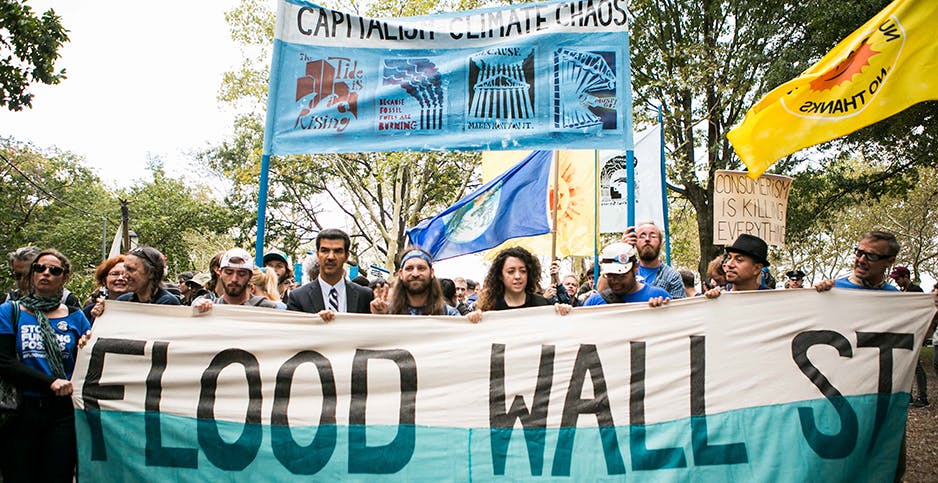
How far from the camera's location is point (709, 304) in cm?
411

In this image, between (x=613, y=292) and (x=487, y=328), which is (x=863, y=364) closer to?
(x=613, y=292)

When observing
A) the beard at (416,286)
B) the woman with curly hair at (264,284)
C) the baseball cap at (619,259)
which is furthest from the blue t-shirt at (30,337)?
the baseball cap at (619,259)

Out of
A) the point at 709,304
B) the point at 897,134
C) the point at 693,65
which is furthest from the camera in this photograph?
the point at 693,65

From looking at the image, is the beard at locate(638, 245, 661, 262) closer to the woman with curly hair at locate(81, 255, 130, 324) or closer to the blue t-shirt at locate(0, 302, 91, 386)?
the woman with curly hair at locate(81, 255, 130, 324)

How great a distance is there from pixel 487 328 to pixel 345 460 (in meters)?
1.09

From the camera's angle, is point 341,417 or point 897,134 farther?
point 897,134

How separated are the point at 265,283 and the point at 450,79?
227 cm

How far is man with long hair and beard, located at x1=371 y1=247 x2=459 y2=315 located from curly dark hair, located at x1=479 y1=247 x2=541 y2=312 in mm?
311

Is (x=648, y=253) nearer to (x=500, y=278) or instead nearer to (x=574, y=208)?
(x=500, y=278)

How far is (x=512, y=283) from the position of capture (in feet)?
15.3

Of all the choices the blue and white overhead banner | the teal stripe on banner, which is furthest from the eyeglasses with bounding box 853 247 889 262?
the blue and white overhead banner

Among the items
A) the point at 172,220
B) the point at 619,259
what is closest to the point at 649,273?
the point at 619,259

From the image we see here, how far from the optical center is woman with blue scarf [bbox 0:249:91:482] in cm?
363

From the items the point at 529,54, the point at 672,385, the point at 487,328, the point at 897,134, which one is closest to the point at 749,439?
the point at 672,385
